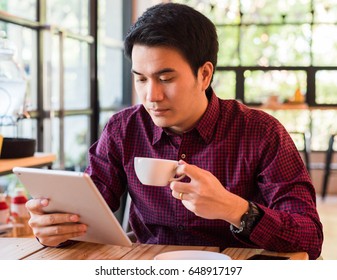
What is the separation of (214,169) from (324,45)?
5.33m

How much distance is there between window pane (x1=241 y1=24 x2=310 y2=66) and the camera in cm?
673

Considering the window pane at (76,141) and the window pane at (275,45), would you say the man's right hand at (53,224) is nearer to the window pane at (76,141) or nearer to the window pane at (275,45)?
the window pane at (76,141)

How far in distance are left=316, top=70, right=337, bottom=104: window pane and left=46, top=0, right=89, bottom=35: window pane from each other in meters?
3.15

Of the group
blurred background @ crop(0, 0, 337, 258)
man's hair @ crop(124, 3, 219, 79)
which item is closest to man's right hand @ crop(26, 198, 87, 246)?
man's hair @ crop(124, 3, 219, 79)

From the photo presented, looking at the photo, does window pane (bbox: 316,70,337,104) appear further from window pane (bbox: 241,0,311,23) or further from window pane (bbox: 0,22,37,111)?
window pane (bbox: 0,22,37,111)

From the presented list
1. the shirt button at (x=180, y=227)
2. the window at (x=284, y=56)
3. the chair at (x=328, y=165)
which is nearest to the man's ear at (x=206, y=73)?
the shirt button at (x=180, y=227)

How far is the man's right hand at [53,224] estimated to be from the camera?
4.73 ft

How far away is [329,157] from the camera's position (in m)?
6.38

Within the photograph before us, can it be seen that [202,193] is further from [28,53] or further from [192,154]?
[28,53]

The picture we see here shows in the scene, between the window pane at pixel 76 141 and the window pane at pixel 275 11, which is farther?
the window pane at pixel 275 11

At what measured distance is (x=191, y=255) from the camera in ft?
4.47

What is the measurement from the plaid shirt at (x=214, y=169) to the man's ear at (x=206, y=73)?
0.20 ft
